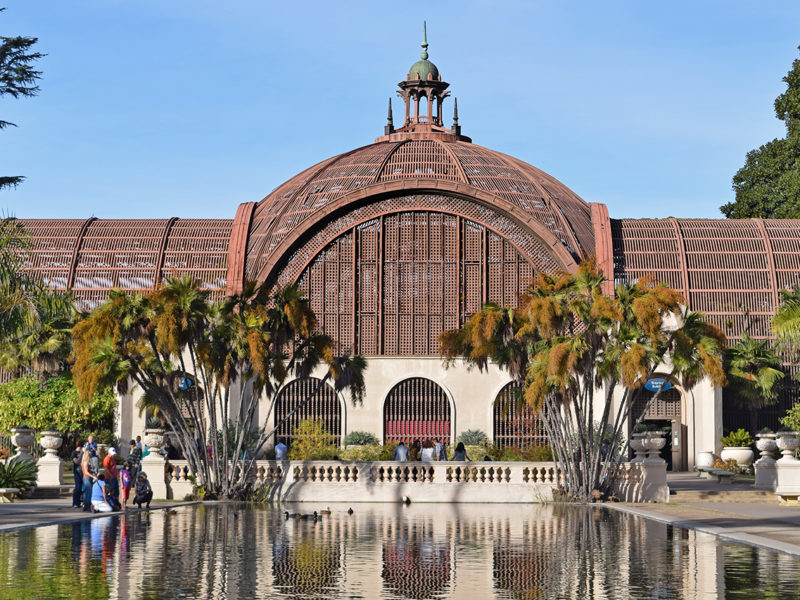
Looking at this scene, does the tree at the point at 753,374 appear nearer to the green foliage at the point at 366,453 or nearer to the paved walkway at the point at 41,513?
the green foliage at the point at 366,453

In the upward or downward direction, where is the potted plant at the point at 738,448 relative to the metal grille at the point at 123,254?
downward

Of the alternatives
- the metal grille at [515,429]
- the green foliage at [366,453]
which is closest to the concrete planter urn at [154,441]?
the green foliage at [366,453]

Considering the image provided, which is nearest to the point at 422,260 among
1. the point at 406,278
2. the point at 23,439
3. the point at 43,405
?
the point at 406,278

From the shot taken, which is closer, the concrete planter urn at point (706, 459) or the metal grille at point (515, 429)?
the concrete planter urn at point (706, 459)

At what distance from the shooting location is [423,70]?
199 ft

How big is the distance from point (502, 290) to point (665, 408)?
844cm

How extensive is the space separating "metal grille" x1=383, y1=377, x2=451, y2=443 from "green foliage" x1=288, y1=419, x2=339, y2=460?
103 inches

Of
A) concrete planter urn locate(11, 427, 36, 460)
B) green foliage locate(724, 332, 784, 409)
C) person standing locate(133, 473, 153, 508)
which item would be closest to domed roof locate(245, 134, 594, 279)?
green foliage locate(724, 332, 784, 409)

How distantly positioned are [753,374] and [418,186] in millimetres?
15028

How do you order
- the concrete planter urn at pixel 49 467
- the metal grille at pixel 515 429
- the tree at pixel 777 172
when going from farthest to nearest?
the tree at pixel 777 172
the metal grille at pixel 515 429
the concrete planter urn at pixel 49 467

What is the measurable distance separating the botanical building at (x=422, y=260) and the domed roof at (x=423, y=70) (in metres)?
6.26

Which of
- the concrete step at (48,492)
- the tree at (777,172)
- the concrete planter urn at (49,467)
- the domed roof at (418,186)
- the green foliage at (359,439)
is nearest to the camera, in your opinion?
the concrete step at (48,492)

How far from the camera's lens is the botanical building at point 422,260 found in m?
49.6

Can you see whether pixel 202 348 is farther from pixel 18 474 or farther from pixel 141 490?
pixel 18 474
